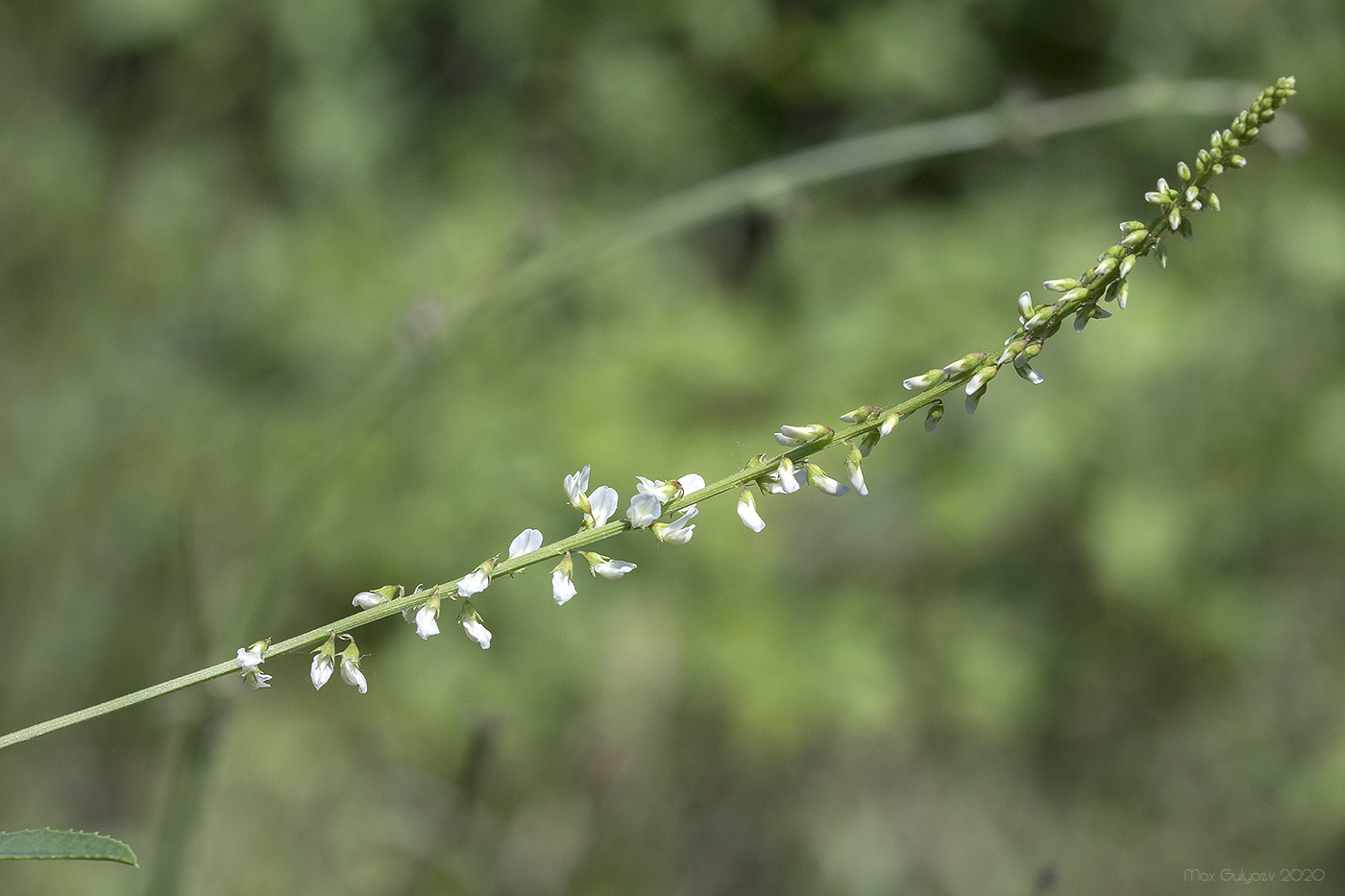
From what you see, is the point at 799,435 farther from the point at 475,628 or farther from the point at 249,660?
the point at 249,660

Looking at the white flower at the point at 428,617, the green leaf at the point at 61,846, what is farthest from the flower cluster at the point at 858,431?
the green leaf at the point at 61,846

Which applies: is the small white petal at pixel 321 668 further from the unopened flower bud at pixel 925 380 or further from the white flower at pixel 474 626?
the unopened flower bud at pixel 925 380

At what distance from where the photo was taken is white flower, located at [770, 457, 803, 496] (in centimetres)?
81

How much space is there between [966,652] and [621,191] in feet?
6.99

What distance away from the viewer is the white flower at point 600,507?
0.84m

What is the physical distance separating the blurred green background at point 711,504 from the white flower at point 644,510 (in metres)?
1.95

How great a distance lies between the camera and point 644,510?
2.60 feet

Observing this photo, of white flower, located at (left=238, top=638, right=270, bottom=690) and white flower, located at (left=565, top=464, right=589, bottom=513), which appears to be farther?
white flower, located at (left=565, top=464, right=589, bottom=513)

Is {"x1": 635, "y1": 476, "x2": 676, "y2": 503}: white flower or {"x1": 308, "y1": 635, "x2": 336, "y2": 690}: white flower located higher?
{"x1": 635, "y1": 476, "x2": 676, "y2": 503}: white flower

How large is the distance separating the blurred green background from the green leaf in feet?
6.37

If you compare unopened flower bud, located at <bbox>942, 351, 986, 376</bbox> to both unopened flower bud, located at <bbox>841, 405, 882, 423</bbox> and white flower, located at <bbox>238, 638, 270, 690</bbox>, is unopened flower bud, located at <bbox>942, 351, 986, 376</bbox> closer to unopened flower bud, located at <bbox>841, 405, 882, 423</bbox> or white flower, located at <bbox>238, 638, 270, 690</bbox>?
unopened flower bud, located at <bbox>841, 405, 882, 423</bbox>

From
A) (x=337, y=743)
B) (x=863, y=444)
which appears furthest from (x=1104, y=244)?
(x=337, y=743)

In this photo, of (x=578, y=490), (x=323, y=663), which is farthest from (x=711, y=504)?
(x=323, y=663)

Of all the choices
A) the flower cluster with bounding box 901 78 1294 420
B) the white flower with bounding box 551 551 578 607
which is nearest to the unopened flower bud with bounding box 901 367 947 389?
the flower cluster with bounding box 901 78 1294 420
